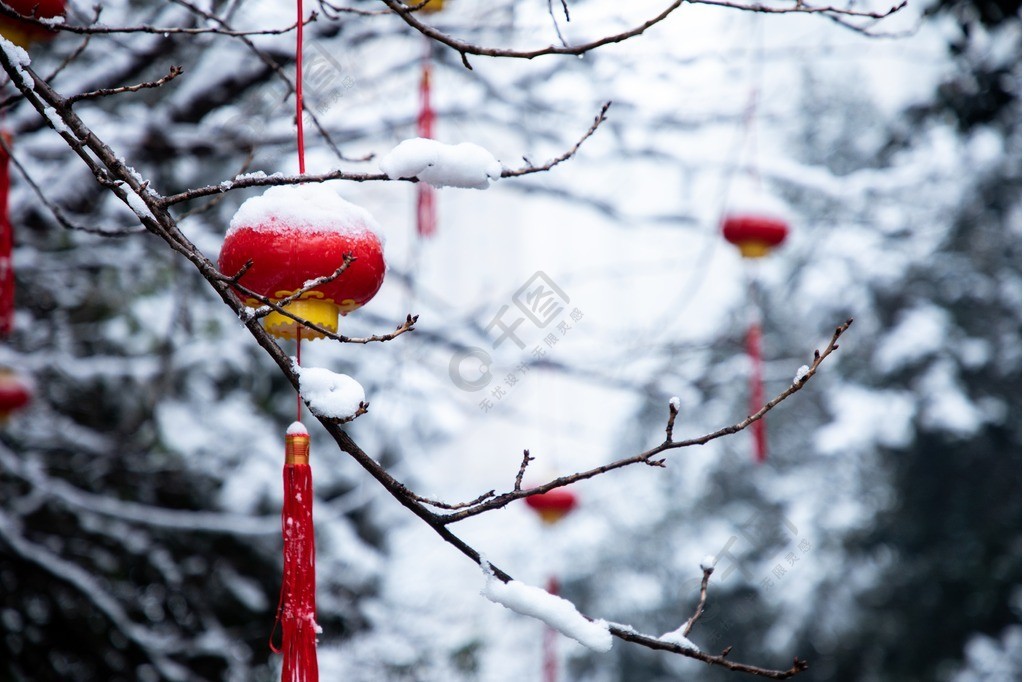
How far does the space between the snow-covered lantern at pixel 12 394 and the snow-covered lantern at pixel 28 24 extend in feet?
5.86

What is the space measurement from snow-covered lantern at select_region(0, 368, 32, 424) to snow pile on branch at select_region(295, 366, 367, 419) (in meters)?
2.38

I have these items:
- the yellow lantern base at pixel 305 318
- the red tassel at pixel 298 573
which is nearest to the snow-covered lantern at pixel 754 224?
the yellow lantern base at pixel 305 318

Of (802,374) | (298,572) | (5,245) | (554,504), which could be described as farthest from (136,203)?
(554,504)

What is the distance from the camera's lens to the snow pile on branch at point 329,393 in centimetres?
97

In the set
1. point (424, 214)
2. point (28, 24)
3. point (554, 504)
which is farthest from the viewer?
point (554, 504)

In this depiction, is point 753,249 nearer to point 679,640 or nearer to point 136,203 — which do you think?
point 679,640

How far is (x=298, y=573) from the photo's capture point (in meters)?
1.06

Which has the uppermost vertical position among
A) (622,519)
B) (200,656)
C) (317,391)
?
(622,519)

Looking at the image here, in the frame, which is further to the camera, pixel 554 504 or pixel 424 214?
pixel 554 504

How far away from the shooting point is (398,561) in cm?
546

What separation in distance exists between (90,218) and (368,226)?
5.89 ft

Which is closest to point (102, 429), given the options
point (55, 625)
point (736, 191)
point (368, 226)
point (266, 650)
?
point (55, 625)

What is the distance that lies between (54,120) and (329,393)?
471 millimetres

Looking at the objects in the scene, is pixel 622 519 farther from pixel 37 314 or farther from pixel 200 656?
pixel 37 314
